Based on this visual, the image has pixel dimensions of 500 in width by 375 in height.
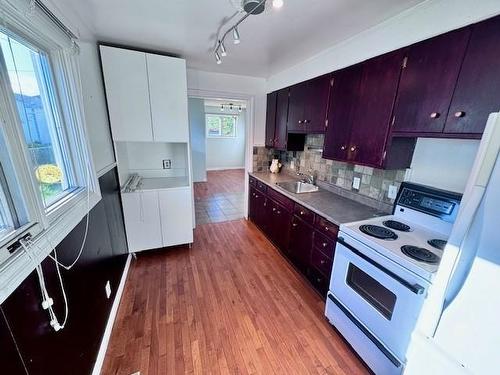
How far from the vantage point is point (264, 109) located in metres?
3.44

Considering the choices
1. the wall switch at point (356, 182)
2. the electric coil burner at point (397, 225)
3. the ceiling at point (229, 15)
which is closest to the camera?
the ceiling at point (229, 15)

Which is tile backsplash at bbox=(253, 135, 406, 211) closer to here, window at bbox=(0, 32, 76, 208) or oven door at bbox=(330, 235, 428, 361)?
oven door at bbox=(330, 235, 428, 361)

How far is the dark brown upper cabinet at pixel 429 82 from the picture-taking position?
1.20m

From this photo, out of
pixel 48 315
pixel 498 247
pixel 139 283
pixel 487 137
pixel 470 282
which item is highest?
pixel 487 137

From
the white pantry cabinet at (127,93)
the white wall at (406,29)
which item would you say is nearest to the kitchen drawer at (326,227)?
the white wall at (406,29)

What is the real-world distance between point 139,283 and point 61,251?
1.31m

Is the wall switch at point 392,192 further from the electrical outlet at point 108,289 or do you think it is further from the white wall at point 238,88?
the electrical outlet at point 108,289

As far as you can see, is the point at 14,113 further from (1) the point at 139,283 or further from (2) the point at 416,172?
(2) the point at 416,172

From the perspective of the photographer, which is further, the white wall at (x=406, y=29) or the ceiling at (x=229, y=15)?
the ceiling at (x=229, y=15)

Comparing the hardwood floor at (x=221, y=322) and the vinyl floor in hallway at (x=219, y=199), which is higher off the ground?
the vinyl floor in hallway at (x=219, y=199)

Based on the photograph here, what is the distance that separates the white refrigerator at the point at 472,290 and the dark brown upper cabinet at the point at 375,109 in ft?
2.84

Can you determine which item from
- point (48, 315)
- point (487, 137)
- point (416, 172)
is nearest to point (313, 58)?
point (416, 172)

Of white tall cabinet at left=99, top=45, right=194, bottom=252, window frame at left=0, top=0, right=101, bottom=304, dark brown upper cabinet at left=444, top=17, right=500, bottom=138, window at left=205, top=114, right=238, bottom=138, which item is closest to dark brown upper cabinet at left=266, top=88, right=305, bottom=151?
white tall cabinet at left=99, top=45, right=194, bottom=252

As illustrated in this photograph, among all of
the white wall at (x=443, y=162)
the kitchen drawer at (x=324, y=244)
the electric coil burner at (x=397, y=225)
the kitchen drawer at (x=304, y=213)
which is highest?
the white wall at (x=443, y=162)
